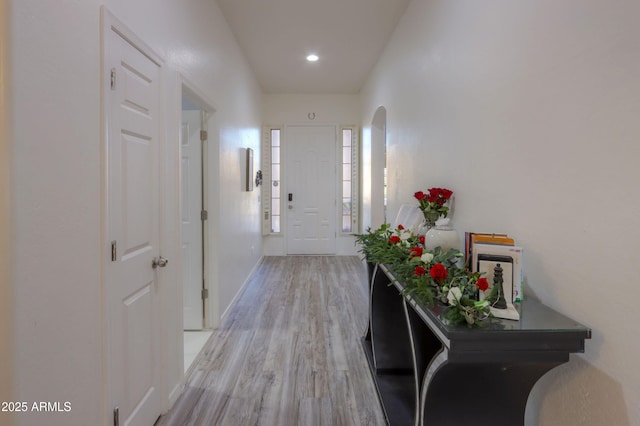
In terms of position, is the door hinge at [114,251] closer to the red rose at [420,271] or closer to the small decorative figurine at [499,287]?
the red rose at [420,271]

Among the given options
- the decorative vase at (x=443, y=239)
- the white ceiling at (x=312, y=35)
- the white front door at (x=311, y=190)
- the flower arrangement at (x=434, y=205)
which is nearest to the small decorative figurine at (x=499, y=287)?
the decorative vase at (x=443, y=239)

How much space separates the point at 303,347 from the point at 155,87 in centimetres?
210

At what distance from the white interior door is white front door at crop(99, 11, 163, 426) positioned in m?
1.08

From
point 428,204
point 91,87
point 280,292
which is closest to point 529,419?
point 428,204

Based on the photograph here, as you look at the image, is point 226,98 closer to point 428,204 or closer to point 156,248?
point 156,248

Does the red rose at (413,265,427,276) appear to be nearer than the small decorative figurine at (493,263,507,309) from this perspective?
No

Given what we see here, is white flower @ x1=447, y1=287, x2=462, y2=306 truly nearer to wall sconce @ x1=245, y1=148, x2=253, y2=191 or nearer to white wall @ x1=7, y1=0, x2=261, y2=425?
white wall @ x1=7, y1=0, x2=261, y2=425

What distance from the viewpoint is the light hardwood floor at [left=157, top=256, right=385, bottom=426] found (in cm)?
195

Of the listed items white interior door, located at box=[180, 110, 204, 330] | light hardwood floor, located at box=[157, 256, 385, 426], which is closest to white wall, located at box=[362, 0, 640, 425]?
light hardwood floor, located at box=[157, 256, 385, 426]

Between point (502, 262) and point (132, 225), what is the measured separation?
61.5 inches

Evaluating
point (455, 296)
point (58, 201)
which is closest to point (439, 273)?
point (455, 296)

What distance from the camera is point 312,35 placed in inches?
147

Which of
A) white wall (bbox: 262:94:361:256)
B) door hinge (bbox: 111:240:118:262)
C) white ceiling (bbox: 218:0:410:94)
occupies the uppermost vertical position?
white ceiling (bbox: 218:0:410:94)

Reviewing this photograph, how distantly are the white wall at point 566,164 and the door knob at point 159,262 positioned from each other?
169 cm
